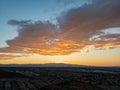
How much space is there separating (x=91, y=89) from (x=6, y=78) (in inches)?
919

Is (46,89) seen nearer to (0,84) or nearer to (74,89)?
(74,89)

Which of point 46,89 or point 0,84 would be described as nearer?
point 0,84

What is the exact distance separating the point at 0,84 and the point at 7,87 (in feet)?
3.29

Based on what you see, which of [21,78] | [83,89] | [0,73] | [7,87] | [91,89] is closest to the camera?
[0,73]

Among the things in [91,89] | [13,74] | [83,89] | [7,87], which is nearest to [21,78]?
[13,74]

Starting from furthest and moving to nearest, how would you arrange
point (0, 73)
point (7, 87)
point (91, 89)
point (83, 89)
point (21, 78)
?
point (91, 89)
point (83, 89)
point (7, 87)
point (21, 78)
point (0, 73)

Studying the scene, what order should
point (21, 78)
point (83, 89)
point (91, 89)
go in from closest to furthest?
point (21, 78)
point (83, 89)
point (91, 89)

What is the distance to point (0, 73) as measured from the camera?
43.6ft

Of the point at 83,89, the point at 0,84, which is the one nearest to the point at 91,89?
the point at 83,89

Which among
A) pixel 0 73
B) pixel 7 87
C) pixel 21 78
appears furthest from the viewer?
pixel 7 87

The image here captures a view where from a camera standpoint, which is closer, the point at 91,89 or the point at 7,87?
the point at 7,87

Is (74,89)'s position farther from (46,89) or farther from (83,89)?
(46,89)

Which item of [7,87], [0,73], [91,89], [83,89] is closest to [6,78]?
[0,73]

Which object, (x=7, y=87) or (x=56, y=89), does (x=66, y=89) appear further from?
(x=7, y=87)
